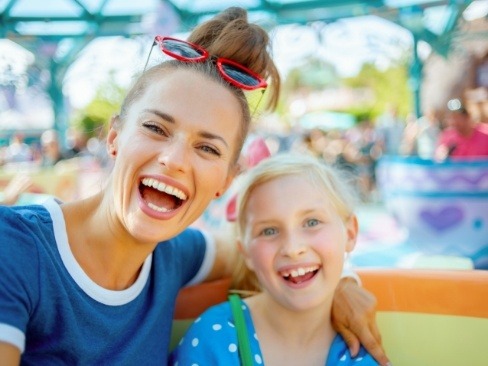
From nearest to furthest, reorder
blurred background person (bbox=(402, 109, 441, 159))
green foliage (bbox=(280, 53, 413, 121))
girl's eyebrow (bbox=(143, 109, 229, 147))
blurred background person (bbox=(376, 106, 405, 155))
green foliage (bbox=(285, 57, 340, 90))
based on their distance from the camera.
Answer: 1. girl's eyebrow (bbox=(143, 109, 229, 147))
2. blurred background person (bbox=(402, 109, 441, 159))
3. blurred background person (bbox=(376, 106, 405, 155))
4. green foliage (bbox=(280, 53, 413, 121))
5. green foliage (bbox=(285, 57, 340, 90))

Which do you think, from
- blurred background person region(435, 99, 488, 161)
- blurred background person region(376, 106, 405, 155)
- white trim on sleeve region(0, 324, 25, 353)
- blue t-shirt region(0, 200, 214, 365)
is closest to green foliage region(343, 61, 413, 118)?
blurred background person region(376, 106, 405, 155)

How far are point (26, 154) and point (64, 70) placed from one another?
125cm

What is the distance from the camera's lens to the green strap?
3.70 ft

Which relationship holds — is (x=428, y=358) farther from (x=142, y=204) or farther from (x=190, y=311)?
(x=142, y=204)

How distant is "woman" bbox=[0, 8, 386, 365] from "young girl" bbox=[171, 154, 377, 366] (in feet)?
0.34

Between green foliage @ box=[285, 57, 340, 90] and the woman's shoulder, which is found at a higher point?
green foliage @ box=[285, 57, 340, 90]

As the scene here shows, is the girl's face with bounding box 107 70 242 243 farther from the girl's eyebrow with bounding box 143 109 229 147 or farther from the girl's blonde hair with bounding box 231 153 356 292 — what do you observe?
the girl's blonde hair with bounding box 231 153 356 292

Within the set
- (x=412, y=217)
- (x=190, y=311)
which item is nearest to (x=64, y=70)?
(x=412, y=217)

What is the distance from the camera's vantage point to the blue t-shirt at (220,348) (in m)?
1.11

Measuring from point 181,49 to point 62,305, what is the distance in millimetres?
566

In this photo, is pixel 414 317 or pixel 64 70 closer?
pixel 414 317

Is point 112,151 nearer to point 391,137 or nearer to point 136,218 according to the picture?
point 136,218

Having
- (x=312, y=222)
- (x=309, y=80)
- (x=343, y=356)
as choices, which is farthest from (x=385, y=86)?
(x=343, y=356)

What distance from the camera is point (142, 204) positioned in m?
→ 0.98
